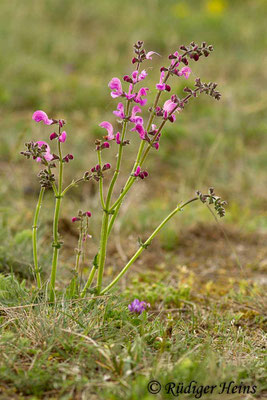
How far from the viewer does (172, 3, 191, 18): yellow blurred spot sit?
961 centimetres

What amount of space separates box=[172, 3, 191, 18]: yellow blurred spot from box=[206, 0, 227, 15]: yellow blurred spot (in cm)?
40

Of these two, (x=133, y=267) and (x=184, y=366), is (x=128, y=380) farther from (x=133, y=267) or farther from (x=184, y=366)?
(x=133, y=267)

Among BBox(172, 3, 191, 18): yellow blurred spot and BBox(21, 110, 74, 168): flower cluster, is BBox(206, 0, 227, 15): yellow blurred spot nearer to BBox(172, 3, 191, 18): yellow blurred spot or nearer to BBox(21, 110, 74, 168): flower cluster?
BBox(172, 3, 191, 18): yellow blurred spot

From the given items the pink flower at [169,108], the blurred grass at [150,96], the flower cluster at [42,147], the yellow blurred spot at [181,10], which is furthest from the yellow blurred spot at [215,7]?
the flower cluster at [42,147]

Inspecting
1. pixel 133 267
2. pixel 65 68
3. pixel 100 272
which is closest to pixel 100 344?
pixel 100 272

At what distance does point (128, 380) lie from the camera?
1812mm

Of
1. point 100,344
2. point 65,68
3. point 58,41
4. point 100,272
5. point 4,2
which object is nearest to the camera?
point 100,344

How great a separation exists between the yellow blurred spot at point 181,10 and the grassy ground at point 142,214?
0.15 feet

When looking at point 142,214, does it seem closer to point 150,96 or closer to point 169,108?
point 169,108

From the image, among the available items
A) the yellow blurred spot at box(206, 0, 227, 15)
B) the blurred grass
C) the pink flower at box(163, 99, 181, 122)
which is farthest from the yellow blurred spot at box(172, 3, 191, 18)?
the pink flower at box(163, 99, 181, 122)

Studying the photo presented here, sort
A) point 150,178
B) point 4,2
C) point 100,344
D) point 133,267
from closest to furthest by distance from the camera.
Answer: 1. point 100,344
2. point 133,267
3. point 150,178
4. point 4,2

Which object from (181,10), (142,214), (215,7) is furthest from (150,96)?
(215,7)

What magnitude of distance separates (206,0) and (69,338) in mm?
10241

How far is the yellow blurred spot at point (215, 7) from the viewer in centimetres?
995
